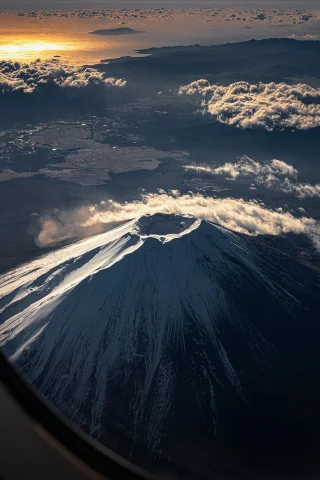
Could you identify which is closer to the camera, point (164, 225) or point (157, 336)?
point (157, 336)

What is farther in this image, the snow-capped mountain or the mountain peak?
the mountain peak

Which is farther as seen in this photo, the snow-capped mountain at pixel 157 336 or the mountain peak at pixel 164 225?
the mountain peak at pixel 164 225

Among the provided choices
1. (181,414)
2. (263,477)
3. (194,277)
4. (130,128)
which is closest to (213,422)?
(181,414)

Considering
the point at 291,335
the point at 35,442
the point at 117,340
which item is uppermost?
the point at 35,442

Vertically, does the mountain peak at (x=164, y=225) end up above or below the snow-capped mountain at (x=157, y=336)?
above

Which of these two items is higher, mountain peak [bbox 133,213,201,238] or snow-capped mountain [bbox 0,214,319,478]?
mountain peak [bbox 133,213,201,238]

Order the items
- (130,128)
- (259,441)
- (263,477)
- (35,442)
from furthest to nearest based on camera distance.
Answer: (130,128), (259,441), (263,477), (35,442)

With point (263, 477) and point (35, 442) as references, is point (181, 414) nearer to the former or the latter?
point (263, 477)

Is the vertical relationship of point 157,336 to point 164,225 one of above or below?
below
